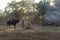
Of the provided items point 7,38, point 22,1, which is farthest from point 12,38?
point 22,1

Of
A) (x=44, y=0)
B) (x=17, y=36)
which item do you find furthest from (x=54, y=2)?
(x=17, y=36)

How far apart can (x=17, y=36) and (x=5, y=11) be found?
2092 cm

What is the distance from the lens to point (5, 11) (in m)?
33.7

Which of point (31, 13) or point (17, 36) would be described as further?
point (31, 13)

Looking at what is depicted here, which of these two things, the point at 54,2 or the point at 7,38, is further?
the point at 54,2

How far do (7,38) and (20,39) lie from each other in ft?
2.54

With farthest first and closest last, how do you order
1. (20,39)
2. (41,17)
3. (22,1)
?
(22,1), (41,17), (20,39)

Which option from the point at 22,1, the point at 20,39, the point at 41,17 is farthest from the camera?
the point at 22,1

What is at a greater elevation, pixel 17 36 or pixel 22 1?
pixel 22 1

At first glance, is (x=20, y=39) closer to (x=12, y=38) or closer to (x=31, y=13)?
(x=12, y=38)

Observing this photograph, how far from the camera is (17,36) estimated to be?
1306 centimetres

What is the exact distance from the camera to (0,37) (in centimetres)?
1289

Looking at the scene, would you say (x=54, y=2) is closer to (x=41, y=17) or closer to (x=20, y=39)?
(x=41, y=17)

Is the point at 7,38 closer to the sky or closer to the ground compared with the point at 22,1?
closer to the ground
